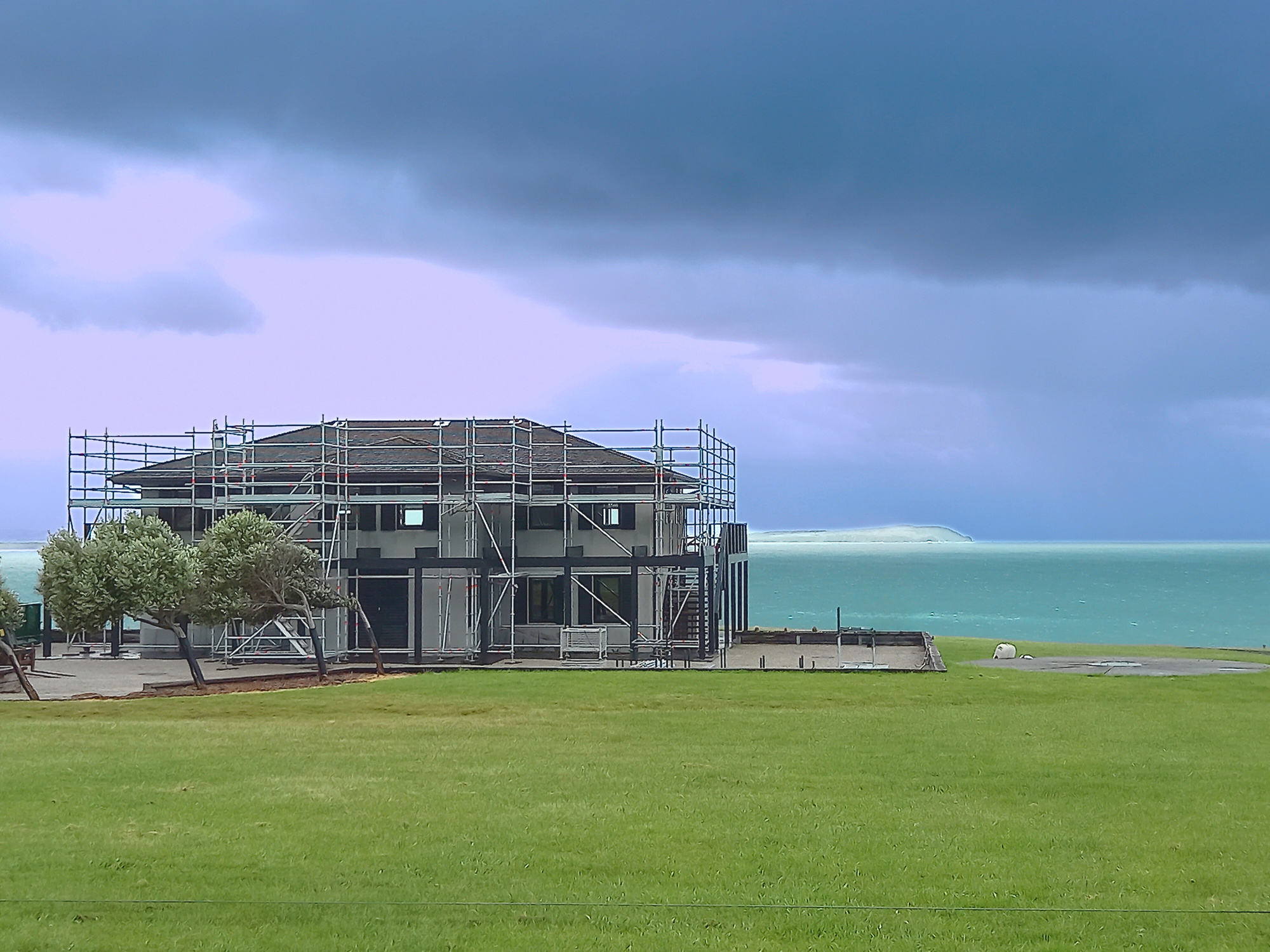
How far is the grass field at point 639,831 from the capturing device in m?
9.59

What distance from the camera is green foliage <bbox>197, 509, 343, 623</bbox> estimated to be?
2953 centimetres

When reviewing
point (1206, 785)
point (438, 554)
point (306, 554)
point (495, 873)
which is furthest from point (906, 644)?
point (495, 873)

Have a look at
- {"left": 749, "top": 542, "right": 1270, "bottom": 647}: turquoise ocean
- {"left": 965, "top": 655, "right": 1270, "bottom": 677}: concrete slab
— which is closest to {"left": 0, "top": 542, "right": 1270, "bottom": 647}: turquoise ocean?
{"left": 749, "top": 542, "right": 1270, "bottom": 647}: turquoise ocean

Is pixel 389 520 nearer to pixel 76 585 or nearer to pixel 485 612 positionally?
pixel 485 612

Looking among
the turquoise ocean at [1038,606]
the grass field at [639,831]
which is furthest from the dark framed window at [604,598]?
the turquoise ocean at [1038,606]

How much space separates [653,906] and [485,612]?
25.6 m

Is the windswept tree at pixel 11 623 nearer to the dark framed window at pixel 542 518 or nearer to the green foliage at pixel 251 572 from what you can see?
the green foliage at pixel 251 572

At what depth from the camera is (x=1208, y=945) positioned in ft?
30.3

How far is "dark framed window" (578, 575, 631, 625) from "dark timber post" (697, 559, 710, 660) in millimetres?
2156

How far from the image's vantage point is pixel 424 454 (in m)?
38.2

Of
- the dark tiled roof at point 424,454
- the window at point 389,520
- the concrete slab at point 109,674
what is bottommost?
the concrete slab at point 109,674

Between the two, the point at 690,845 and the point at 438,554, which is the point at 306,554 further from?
the point at 690,845

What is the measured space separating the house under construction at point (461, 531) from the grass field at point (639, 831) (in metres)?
14.1

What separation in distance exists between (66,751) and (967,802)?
11.7 m
